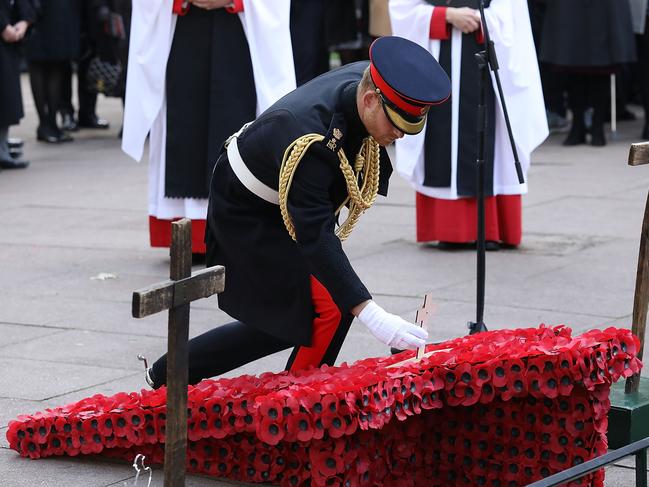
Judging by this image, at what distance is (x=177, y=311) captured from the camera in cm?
289

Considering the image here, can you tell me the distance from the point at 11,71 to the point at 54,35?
1.31m

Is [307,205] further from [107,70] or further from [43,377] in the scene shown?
[107,70]

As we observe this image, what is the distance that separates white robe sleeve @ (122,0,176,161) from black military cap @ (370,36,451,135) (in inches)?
133

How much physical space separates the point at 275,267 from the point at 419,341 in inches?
23.5

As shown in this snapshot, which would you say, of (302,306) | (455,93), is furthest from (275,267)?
(455,93)

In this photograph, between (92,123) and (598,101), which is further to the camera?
(92,123)

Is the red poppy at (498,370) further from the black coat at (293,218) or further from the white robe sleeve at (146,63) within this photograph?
the white robe sleeve at (146,63)

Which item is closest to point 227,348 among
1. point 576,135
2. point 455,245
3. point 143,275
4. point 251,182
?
point 251,182

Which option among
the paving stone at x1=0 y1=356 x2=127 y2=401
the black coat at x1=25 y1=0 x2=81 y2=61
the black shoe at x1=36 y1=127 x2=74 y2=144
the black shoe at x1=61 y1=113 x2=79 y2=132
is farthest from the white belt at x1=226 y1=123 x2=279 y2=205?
the black shoe at x1=61 y1=113 x2=79 y2=132

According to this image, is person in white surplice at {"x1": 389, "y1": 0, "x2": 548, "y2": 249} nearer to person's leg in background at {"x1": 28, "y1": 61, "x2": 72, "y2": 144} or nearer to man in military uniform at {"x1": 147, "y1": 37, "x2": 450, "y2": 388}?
man in military uniform at {"x1": 147, "y1": 37, "x2": 450, "y2": 388}

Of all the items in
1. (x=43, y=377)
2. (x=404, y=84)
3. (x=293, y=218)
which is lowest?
(x=43, y=377)

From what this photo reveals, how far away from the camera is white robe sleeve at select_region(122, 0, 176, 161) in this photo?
7.04m

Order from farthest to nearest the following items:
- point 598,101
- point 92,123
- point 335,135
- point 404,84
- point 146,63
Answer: point 92,123
point 598,101
point 146,63
point 335,135
point 404,84

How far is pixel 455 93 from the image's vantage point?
745cm
